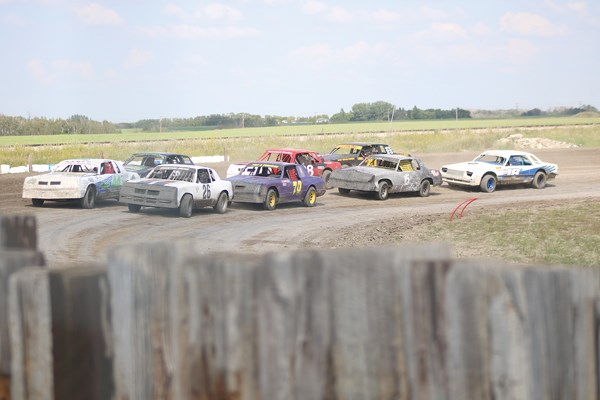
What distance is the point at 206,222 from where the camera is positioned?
21.3 m

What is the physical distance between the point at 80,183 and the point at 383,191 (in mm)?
10039

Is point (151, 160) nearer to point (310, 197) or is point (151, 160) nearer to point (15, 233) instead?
point (310, 197)

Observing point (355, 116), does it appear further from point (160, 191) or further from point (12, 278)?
point (12, 278)

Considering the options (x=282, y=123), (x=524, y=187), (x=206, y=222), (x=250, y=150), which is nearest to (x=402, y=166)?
(x=524, y=187)

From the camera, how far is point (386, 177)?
91.0 ft

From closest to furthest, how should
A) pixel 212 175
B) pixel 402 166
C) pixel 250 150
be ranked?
pixel 212 175 < pixel 402 166 < pixel 250 150

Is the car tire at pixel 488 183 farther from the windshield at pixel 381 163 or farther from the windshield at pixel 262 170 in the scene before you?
the windshield at pixel 262 170

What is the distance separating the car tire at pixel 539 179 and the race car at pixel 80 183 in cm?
1558

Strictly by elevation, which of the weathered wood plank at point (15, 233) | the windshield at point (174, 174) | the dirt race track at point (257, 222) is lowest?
the dirt race track at point (257, 222)

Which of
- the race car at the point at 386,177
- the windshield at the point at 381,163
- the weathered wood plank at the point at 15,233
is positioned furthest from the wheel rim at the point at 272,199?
the weathered wood plank at the point at 15,233

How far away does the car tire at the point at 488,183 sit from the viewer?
30.4 meters

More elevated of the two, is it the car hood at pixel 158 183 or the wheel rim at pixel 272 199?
the car hood at pixel 158 183

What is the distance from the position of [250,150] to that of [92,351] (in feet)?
162

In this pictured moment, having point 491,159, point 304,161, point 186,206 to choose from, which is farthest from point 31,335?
point 491,159
